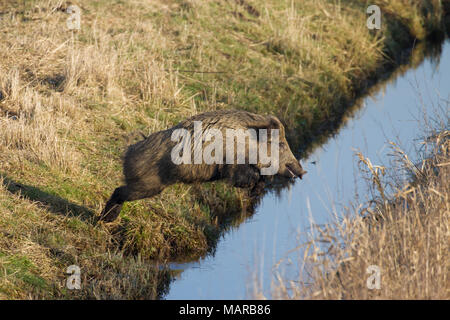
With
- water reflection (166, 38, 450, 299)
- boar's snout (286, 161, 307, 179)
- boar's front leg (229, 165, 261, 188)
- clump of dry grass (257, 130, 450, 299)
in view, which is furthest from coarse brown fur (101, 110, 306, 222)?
clump of dry grass (257, 130, 450, 299)

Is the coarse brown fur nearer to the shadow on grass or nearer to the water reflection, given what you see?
the shadow on grass

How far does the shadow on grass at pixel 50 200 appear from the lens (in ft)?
26.6

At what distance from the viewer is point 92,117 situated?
33.2 ft

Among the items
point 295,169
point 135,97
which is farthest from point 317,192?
point 135,97

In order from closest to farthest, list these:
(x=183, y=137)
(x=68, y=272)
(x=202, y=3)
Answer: (x=68, y=272) < (x=183, y=137) < (x=202, y=3)

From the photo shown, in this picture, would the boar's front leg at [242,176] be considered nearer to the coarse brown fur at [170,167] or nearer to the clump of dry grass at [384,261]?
the coarse brown fur at [170,167]

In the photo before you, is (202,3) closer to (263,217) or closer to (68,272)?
(263,217)

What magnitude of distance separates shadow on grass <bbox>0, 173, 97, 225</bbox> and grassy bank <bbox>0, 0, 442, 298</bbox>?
0.06 ft

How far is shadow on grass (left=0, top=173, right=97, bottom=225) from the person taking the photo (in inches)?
319

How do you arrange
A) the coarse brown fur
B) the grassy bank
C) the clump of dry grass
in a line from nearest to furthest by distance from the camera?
the clump of dry grass, the grassy bank, the coarse brown fur

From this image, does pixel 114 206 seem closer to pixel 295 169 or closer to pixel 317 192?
pixel 295 169

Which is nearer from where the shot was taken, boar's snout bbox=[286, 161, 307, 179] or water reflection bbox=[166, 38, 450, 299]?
water reflection bbox=[166, 38, 450, 299]

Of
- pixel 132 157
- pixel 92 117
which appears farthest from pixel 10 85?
pixel 132 157
